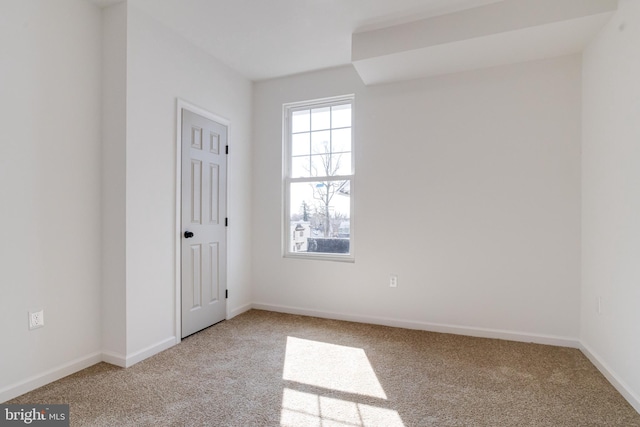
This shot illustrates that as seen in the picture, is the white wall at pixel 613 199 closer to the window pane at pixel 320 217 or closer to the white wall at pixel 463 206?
the white wall at pixel 463 206

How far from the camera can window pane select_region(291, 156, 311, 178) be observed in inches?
152

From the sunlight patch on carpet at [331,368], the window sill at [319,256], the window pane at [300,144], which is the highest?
the window pane at [300,144]

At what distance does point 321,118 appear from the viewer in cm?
379

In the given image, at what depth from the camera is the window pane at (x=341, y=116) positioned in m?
3.66

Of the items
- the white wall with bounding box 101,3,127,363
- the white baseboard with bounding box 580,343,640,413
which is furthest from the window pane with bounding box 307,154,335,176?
the white baseboard with bounding box 580,343,640,413

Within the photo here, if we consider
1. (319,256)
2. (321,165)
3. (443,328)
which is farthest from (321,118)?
(443,328)

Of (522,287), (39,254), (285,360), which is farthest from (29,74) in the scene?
(522,287)

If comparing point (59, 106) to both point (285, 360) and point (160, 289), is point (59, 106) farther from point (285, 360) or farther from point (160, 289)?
point (285, 360)

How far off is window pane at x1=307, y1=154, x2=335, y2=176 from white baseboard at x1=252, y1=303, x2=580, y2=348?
1575 millimetres

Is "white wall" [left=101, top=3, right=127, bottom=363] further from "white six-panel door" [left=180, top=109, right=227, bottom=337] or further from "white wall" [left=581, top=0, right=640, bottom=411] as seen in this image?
"white wall" [left=581, top=0, right=640, bottom=411]

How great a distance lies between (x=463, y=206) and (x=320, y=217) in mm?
1525

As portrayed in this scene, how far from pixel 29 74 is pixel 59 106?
0.23 meters

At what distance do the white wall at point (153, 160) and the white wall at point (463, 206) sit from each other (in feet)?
3.93

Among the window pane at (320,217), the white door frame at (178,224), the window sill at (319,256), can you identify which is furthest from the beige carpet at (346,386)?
the window pane at (320,217)
